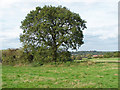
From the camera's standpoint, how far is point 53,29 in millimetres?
32219

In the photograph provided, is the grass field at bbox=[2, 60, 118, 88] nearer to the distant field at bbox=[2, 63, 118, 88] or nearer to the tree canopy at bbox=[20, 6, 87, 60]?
the distant field at bbox=[2, 63, 118, 88]

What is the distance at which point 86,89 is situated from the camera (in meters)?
10.2

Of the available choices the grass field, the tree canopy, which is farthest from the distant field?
the tree canopy

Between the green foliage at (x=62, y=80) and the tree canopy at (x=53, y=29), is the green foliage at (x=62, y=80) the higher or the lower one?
the lower one

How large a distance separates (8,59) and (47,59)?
9.72 m

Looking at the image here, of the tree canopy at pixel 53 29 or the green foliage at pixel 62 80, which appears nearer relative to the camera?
the green foliage at pixel 62 80

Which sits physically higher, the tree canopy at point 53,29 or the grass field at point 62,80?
the tree canopy at point 53,29

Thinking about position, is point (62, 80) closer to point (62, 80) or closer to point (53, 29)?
point (62, 80)

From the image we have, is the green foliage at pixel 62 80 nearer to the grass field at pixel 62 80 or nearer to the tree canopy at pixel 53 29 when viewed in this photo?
the grass field at pixel 62 80

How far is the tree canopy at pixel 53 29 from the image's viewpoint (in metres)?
31.1

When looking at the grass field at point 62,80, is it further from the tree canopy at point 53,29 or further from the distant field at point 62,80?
the tree canopy at point 53,29

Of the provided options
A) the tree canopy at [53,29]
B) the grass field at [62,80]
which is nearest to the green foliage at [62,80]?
the grass field at [62,80]

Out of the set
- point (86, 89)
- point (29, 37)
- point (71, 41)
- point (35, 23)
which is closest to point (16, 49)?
point (29, 37)

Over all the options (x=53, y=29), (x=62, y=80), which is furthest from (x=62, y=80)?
(x=53, y=29)
